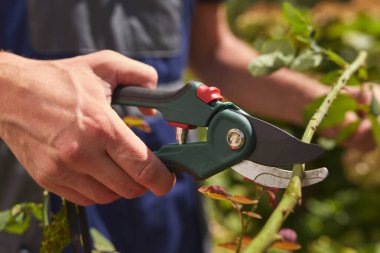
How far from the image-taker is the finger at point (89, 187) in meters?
0.84

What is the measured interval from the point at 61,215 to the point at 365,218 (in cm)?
181

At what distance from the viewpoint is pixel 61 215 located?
34.4 inches

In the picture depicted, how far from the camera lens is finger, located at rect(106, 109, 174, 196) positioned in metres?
0.80

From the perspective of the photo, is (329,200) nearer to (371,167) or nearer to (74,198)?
(371,167)

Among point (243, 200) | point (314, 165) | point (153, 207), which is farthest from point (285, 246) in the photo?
point (314, 165)

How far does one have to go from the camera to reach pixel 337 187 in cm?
266

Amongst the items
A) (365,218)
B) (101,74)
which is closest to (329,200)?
(365,218)

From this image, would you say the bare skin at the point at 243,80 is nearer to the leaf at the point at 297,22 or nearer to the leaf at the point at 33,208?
the leaf at the point at 297,22

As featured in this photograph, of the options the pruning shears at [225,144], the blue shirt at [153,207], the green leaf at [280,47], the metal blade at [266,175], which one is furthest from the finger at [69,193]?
the blue shirt at [153,207]

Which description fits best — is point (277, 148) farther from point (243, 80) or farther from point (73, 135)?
point (243, 80)

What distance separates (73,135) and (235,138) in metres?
0.19

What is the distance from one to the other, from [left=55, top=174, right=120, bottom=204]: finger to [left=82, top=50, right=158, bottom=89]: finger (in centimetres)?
14

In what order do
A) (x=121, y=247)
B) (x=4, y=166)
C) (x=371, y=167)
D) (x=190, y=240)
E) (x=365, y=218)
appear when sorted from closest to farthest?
(x=4, y=166) < (x=121, y=247) < (x=190, y=240) < (x=371, y=167) < (x=365, y=218)

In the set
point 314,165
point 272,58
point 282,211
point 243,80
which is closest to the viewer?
point 282,211
